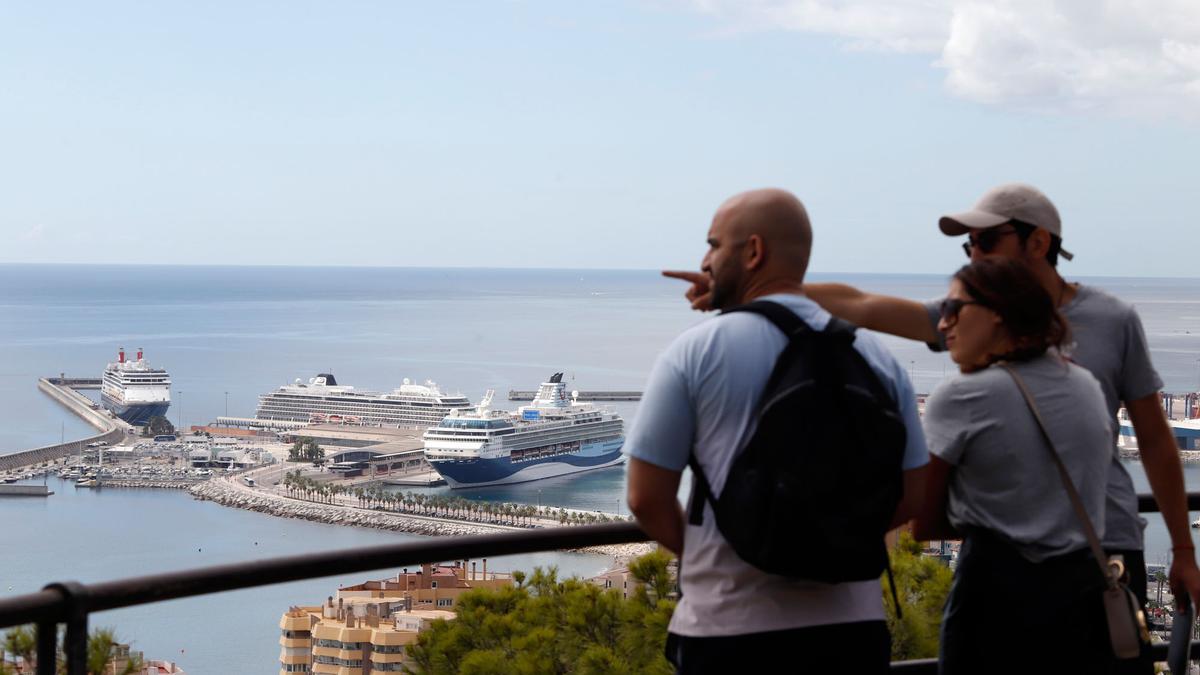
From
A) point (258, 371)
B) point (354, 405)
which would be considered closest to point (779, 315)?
point (354, 405)

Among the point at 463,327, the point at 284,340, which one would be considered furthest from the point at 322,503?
the point at 463,327

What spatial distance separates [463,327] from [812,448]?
9094 cm

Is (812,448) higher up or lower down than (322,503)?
higher up

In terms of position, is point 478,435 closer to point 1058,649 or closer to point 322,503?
point 322,503

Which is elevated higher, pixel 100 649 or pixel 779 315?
pixel 779 315

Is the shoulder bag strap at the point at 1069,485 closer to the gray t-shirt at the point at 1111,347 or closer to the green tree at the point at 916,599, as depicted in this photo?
the gray t-shirt at the point at 1111,347

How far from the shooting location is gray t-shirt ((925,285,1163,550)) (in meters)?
1.51

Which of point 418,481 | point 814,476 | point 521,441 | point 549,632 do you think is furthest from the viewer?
point 418,481

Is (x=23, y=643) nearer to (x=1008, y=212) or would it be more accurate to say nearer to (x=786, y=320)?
(x=786, y=320)

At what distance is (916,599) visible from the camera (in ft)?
6.61

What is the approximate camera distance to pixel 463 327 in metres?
91.5

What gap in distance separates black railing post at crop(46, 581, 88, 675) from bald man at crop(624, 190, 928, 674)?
552mm

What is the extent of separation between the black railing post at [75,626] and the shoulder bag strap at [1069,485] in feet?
3.13

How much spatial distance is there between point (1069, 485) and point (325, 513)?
32799mm
